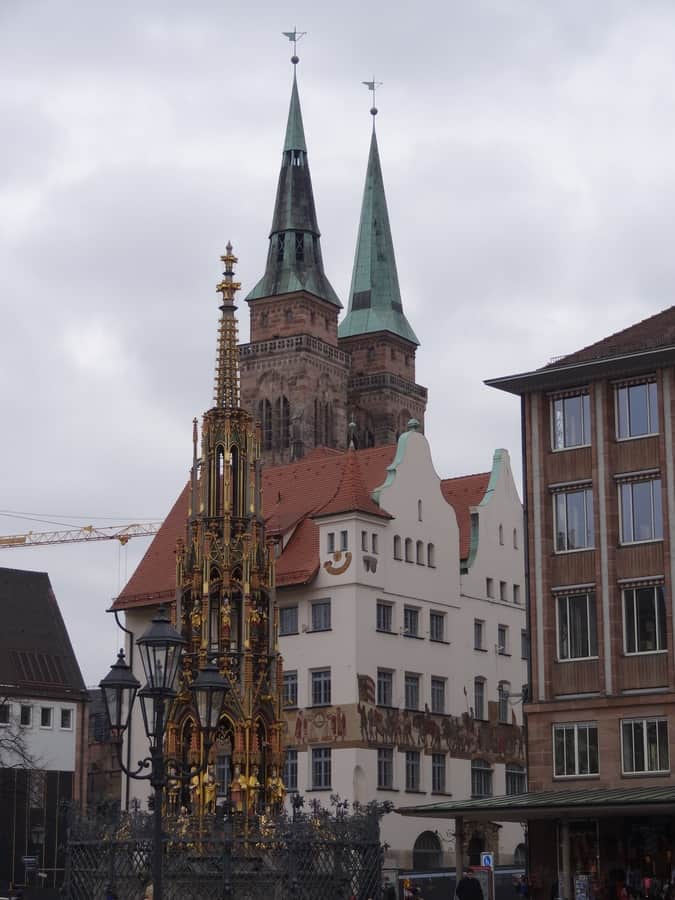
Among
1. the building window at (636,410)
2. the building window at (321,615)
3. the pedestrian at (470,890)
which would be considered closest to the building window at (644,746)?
the building window at (636,410)

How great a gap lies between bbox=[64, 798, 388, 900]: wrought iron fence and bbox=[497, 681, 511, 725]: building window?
1557 inches

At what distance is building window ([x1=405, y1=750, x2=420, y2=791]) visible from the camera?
58.3 meters

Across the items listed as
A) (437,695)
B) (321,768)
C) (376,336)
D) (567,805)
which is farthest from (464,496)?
(376,336)

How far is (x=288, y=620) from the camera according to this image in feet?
193

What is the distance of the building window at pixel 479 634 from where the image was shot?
2450 inches

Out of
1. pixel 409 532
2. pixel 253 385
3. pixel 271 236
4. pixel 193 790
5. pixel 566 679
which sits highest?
pixel 271 236

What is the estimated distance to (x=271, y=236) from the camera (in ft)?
376

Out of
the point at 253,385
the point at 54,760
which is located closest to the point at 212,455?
the point at 54,760

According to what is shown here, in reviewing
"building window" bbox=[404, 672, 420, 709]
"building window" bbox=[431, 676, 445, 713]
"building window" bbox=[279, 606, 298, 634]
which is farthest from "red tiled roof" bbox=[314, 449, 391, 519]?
"building window" bbox=[431, 676, 445, 713]

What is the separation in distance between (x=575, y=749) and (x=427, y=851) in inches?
604

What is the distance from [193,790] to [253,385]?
284 ft

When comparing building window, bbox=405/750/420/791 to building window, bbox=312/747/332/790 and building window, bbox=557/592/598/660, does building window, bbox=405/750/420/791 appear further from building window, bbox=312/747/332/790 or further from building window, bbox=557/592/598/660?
building window, bbox=557/592/598/660

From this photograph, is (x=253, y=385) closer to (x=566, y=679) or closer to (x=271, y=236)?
(x=271, y=236)

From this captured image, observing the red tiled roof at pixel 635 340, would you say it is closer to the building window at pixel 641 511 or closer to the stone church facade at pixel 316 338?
the building window at pixel 641 511
